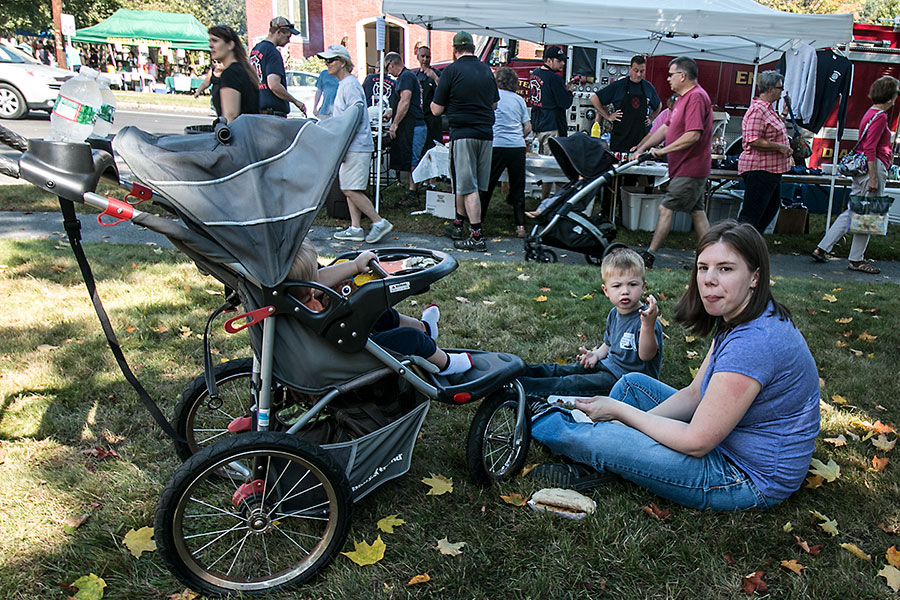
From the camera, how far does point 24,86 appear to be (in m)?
14.8

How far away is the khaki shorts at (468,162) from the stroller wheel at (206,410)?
15.0 feet

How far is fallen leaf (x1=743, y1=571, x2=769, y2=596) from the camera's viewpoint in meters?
2.35

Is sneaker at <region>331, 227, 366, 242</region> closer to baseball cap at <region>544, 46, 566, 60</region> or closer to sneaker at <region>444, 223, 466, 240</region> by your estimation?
sneaker at <region>444, 223, 466, 240</region>

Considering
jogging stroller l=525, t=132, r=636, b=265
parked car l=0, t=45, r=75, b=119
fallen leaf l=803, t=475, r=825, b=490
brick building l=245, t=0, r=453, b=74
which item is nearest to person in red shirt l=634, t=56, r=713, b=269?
jogging stroller l=525, t=132, r=636, b=265

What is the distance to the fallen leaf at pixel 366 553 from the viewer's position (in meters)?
2.43

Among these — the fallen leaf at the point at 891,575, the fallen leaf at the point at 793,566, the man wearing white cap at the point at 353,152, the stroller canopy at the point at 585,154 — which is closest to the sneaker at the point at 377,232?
the man wearing white cap at the point at 353,152

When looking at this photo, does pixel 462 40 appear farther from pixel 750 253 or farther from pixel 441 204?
pixel 750 253

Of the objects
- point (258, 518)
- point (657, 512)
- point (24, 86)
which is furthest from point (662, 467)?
point (24, 86)

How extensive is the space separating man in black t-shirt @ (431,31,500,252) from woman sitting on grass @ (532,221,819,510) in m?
4.85

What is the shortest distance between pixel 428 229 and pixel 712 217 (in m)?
4.17

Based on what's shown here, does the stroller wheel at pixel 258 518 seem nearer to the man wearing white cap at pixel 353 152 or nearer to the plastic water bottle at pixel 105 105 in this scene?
the plastic water bottle at pixel 105 105

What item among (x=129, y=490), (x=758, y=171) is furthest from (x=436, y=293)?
(x=758, y=171)

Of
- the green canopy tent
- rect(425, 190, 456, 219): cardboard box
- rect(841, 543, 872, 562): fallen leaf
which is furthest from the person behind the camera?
the green canopy tent

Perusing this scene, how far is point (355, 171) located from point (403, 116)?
230 centimetres
